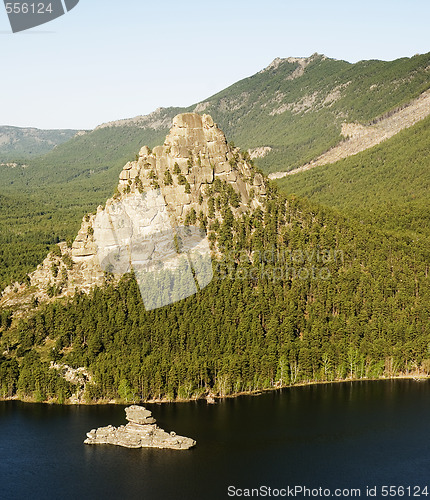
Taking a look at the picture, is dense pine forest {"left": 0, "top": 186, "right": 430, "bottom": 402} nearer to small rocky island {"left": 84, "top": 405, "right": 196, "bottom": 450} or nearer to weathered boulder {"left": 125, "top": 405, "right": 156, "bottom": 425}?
weathered boulder {"left": 125, "top": 405, "right": 156, "bottom": 425}

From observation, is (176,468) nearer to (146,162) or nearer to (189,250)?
(189,250)

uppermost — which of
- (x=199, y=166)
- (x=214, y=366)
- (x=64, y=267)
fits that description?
(x=199, y=166)

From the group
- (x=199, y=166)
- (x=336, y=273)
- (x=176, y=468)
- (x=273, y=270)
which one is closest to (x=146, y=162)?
(x=199, y=166)

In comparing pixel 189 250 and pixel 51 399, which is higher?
pixel 189 250
